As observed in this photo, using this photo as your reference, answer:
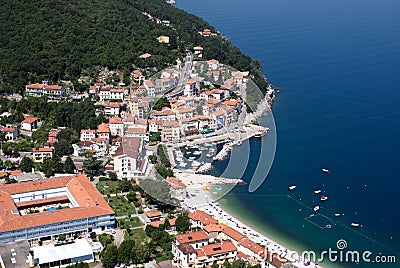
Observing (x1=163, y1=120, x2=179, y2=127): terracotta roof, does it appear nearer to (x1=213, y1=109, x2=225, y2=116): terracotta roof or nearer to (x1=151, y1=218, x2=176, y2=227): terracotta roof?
(x1=213, y1=109, x2=225, y2=116): terracotta roof

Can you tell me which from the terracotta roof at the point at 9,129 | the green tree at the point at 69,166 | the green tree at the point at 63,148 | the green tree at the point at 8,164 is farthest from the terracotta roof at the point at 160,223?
the terracotta roof at the point at 9,129

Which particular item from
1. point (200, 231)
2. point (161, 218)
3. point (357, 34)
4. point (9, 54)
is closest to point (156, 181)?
point (161, 218)

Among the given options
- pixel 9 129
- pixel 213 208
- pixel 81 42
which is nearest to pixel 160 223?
pixel 213 208

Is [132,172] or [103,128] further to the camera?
[103,128]

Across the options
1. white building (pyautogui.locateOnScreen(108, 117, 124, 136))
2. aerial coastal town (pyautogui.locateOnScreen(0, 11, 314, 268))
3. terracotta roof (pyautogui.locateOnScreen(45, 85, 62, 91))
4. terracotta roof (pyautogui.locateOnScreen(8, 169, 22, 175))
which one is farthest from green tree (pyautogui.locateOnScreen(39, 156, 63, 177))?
terracotta roof (pyautogui.locateOnScreen(45, 85, 62, 91))

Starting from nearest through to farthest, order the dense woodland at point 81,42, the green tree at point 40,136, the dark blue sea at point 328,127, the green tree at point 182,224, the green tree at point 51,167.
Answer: the green tree at point 182,224 < the dark blue sea at point 328,127 < the green tree at point 51,167 < the green tree at point 40,136 < the dense woodland at point 81,42

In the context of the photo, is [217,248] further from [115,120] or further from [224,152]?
[115,120]

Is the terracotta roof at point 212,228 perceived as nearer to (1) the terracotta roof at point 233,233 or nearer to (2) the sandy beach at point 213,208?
(1) the terracotta roof at point 233,233

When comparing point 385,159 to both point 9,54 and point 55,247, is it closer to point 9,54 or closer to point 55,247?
point 55,247

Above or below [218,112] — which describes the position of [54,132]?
below
